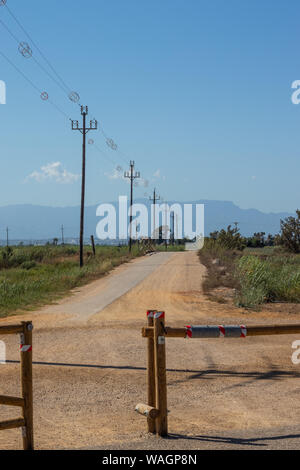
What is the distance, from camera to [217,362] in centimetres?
1122

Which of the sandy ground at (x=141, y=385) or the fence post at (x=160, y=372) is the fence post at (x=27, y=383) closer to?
the sandy ground at (x=141, y=385)

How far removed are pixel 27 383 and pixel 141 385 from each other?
3.62 meters

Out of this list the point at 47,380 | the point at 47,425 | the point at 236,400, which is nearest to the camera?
the point at 47,425

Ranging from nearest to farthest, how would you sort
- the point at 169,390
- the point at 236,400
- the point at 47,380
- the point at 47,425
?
1. the point at 47,425
2. the point at 236,400
3. the point at 169,390
4. the point at 47,380

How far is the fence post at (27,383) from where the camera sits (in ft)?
20.3

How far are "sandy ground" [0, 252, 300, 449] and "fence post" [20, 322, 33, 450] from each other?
0.45 metres

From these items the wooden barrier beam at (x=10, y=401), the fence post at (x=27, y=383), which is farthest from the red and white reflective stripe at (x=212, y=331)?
the wooden barrier beam at (x=10, y=401)

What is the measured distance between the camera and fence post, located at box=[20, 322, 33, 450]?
6191 millimetres

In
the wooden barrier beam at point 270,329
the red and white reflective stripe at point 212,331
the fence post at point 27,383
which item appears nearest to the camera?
the fence post at point 27,383

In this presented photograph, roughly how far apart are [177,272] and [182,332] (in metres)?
27.2

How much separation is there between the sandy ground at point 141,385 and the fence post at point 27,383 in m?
0.45

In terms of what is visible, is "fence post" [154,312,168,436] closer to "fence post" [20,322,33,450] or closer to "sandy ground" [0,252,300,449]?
"sandy ground" [0,252,300,449]
